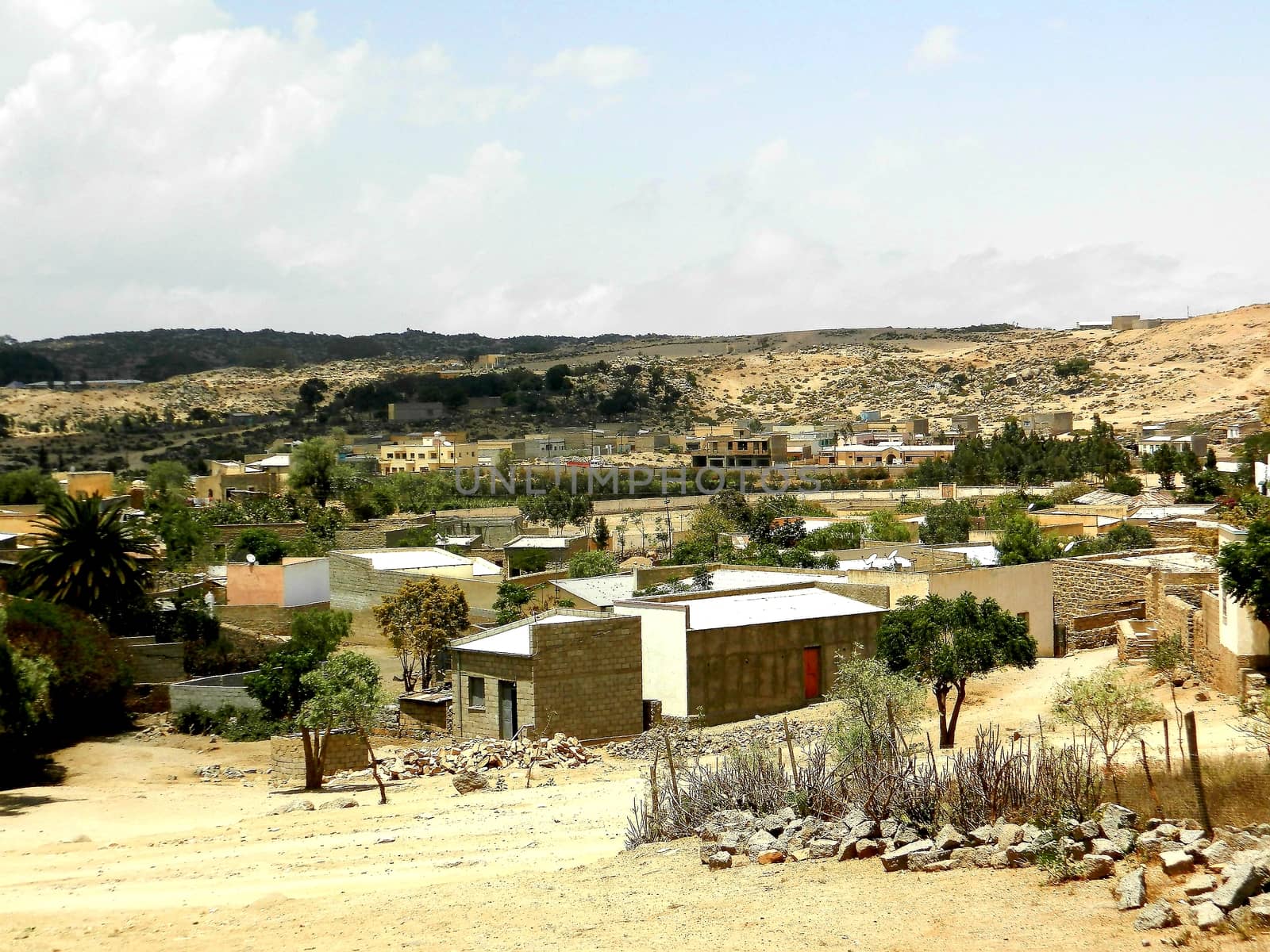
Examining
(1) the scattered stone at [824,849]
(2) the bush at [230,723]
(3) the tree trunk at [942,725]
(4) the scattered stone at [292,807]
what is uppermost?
(1) the scattered stone at [824,849]

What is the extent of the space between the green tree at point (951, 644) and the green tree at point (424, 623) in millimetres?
12848

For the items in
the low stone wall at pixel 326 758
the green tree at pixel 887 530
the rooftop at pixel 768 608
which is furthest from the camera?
the green tree at pixel 887 530

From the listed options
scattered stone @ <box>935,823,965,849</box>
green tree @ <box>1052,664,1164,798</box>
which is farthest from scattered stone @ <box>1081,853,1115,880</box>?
green tree @ <box>1052,664,1164,798</box>

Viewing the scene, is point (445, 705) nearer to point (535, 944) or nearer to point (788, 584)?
point (788, 584)

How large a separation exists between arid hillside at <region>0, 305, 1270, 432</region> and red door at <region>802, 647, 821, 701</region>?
90847 millimetres

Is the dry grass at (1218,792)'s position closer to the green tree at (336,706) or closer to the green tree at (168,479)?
the green tree at (336,706)

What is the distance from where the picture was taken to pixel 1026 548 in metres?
39.7

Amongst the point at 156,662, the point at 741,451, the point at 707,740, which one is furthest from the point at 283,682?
the point at 741,451

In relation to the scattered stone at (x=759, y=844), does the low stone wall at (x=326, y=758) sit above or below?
Result: below

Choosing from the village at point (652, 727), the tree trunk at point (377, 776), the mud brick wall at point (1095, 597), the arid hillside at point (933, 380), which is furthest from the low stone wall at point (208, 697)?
the arid hillside at point (933, 380)

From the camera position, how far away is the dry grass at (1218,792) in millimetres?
12711

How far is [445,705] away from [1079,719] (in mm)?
15370

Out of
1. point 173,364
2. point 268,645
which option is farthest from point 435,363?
point 268,645

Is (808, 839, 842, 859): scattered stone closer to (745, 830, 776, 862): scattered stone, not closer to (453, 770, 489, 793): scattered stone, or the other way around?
(745, 830, 776, 862): scattered stone
